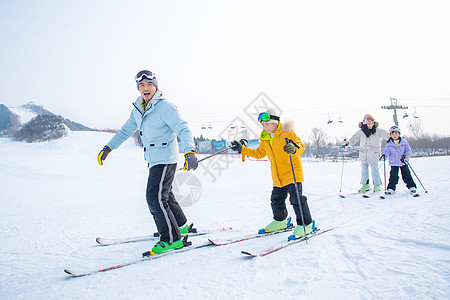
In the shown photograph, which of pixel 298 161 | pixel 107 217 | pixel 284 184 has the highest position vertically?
pixel 298 161

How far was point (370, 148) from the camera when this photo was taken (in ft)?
20.7

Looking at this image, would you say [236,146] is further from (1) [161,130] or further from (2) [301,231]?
(2) [301,231]

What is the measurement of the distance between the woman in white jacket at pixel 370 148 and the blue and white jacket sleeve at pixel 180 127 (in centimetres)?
543

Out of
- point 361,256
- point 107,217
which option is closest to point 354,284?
point 361,256

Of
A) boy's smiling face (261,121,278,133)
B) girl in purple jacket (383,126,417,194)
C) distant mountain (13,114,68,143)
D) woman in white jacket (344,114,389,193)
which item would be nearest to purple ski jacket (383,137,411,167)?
girl in purple jacket (383,126,417,194)

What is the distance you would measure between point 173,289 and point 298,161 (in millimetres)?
2191

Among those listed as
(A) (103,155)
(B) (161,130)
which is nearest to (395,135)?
(B) (161,130)

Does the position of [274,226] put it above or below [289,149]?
below

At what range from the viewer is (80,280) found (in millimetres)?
2152

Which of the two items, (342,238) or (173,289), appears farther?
(342,238)

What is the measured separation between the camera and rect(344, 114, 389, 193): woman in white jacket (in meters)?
6.24

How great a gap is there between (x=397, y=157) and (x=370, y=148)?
63 cm

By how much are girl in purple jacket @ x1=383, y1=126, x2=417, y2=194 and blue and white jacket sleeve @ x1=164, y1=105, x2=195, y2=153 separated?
5.39 m

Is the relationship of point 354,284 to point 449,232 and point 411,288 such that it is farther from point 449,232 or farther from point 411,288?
point 449,232
